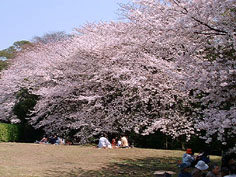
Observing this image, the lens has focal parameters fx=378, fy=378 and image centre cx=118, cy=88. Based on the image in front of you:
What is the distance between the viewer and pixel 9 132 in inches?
1088

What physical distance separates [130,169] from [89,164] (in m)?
1.50

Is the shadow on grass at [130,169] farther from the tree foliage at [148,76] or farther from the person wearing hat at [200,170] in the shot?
the person wearing hat at [200,170]

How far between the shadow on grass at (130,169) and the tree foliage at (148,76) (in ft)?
4.00

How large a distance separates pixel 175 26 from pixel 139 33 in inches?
222

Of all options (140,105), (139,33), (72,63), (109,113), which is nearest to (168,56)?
(139,33)

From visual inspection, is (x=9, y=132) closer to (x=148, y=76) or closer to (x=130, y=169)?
(x=148, y=76)

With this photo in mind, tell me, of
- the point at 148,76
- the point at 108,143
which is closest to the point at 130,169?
the point at 148,76

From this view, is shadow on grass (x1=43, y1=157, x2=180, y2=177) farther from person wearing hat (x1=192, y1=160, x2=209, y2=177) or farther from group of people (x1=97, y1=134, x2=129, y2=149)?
group of people (x1=97, y1=134, x2=129, y2=149)

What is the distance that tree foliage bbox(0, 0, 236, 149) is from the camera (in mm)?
8125

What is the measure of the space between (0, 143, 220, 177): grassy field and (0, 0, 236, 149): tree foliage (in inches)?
46.6

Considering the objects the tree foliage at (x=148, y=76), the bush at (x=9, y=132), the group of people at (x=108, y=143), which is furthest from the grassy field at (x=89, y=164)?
the bush at (x=9, y=132)

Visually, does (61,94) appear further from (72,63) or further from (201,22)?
(201,22)

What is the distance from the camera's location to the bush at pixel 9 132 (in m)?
27.3

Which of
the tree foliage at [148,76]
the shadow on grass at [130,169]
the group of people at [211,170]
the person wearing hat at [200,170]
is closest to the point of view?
the group of people at [211,170]
